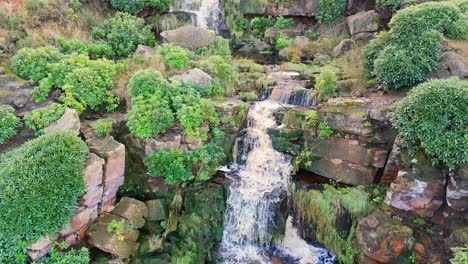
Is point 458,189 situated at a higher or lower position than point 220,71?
lower

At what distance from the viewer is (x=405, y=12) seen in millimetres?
10062

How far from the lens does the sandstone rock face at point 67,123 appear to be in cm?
820

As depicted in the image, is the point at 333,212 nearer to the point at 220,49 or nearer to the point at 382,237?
the point at 382,237

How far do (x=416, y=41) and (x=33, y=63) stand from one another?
1133 cm

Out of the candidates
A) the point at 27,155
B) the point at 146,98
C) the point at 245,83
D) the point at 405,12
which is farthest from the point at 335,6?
the point at 27,155

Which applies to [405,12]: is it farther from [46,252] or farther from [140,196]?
[46,252]

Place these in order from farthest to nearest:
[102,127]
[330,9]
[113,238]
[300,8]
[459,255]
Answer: [300,8]
[330,9]
[102,127]
[113,238]
[459,255]

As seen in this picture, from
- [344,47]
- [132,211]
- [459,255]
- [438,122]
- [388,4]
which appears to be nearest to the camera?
[459,255]

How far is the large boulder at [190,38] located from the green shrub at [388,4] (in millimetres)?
7650

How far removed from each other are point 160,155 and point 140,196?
4.28ft

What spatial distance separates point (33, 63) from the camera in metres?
9.92

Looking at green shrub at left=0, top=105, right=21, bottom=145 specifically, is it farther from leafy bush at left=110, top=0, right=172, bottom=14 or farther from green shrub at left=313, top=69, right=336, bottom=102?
green shrub at left=313, top=69, right=336, bottom=102

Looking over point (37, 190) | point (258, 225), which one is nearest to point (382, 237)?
point (258, 225)

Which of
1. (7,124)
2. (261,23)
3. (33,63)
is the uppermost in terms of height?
(261,23)
